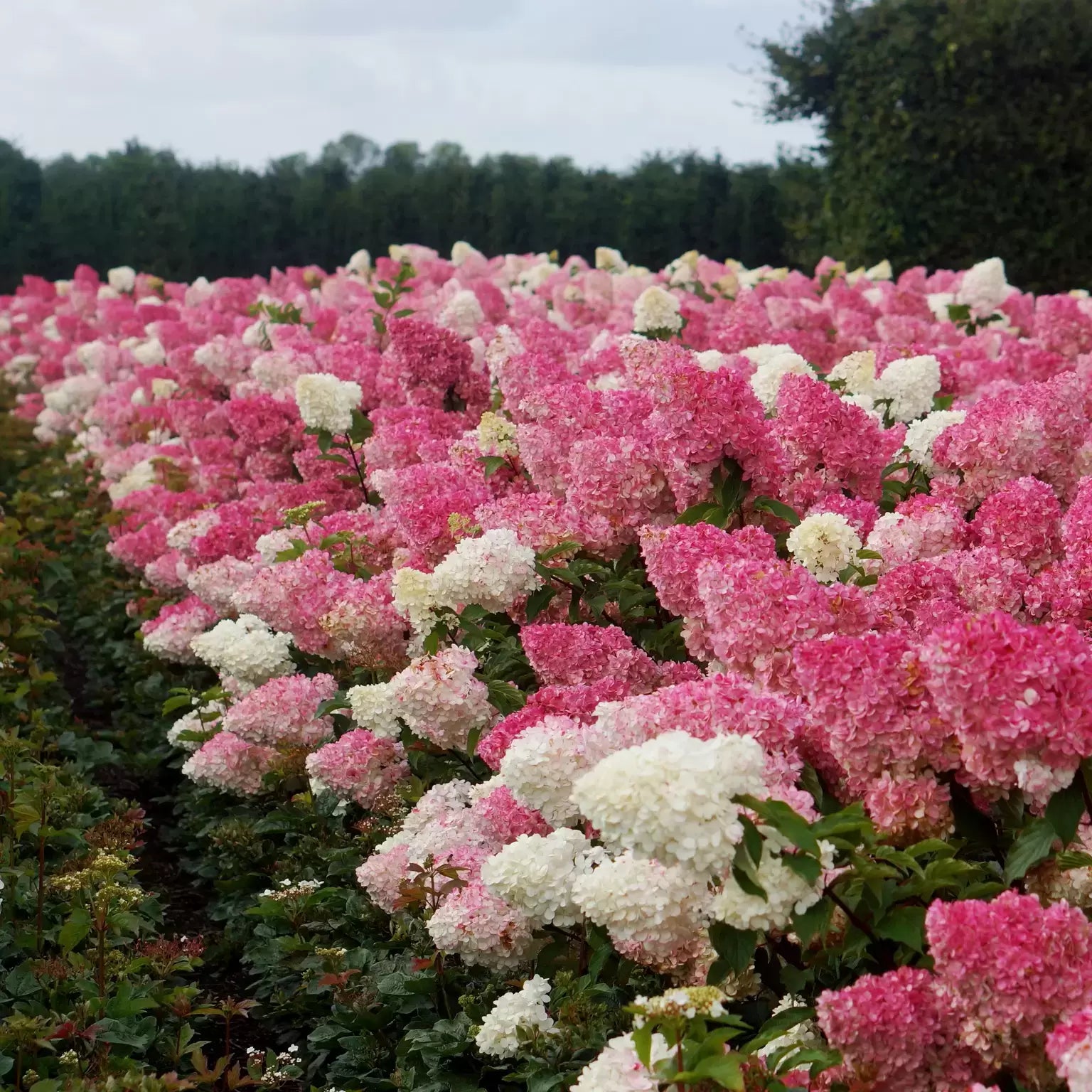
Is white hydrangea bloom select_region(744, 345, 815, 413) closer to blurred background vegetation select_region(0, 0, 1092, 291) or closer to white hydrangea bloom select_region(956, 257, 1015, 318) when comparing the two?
white hydrangea bloom select_region(956, 257, 1015, 318)

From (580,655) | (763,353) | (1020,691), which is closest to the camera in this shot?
(1020,691)

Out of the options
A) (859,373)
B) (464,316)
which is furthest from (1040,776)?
(464,316)

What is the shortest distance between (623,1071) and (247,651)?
226 centimetres

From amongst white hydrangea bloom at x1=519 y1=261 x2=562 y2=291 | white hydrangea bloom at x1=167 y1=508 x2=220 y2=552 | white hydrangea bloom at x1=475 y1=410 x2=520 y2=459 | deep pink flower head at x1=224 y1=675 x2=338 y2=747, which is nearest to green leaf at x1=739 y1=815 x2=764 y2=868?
deep pink flower head at x1=224 y1=675 x2=338 y2=747

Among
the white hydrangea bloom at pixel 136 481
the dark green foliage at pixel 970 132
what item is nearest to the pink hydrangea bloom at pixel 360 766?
the white hydrangea bloom at pixel 136 481

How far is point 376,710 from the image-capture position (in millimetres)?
3182

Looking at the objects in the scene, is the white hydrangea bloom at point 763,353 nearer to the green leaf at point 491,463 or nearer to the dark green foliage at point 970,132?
the green leaf at point 491,463

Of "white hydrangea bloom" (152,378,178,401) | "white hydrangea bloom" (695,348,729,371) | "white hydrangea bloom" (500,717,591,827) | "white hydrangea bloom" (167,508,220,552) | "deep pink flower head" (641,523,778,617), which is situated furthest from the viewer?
"white hydrangea bloom" (152,378,178,401)

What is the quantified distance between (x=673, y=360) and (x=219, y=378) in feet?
14.6

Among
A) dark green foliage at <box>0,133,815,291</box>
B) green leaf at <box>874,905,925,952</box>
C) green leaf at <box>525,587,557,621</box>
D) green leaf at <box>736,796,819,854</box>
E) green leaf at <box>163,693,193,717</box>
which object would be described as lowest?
green leaf at <box>163,693,193,717</box>

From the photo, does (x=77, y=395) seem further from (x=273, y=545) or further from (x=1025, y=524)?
(x=1025, y=524)

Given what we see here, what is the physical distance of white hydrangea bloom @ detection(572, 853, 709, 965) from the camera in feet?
6.73

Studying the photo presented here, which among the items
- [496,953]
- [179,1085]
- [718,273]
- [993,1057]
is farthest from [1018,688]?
[718,273]

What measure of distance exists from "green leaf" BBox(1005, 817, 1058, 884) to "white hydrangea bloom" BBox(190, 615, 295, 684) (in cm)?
236
